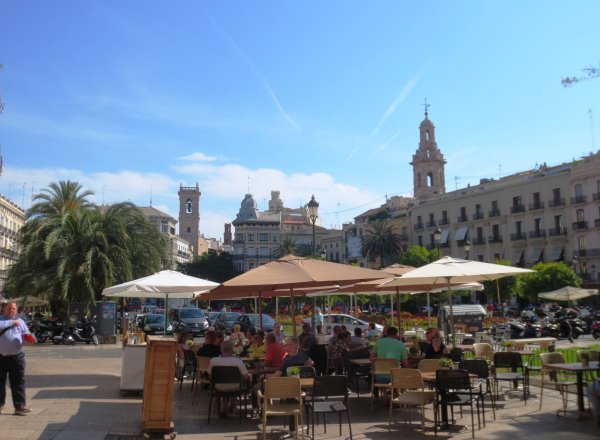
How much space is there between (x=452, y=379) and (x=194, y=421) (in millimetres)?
4055

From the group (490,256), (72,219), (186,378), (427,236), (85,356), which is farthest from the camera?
(427,236)

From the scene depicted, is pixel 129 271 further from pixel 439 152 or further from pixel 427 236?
pixel 439 152

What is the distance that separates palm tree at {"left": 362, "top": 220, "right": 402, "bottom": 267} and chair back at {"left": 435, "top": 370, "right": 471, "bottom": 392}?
2765 inches

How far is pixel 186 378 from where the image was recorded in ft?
50.0

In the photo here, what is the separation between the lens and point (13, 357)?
9.34m

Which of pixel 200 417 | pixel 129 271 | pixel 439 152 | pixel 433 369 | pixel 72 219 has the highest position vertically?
pixel 439 152

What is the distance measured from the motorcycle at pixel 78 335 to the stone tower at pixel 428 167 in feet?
223

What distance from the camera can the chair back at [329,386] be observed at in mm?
7954

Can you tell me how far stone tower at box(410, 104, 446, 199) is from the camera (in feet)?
292

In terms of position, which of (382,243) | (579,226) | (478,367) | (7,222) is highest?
(7,222)

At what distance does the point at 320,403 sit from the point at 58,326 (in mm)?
21267

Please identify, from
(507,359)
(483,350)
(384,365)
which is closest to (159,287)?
(384,365)

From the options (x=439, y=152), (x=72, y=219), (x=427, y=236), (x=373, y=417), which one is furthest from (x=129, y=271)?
(x=439, y=152)

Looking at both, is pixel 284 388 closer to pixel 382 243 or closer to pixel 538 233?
pixel 538 233
